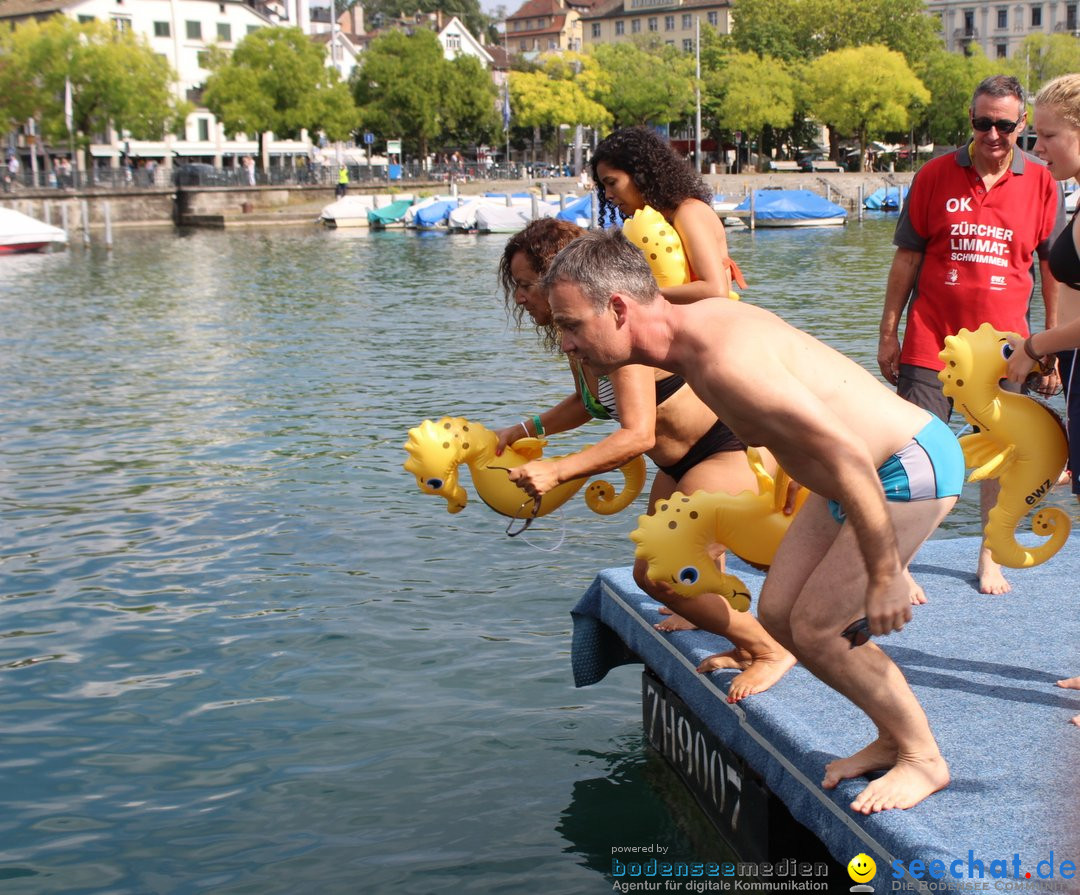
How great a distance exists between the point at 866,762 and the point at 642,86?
326 feet

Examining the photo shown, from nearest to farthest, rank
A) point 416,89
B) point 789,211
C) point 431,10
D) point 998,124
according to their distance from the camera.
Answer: point 998,124 → point 789,211 → point 416,89 → point 431,10

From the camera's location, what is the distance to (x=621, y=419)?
5.28 m

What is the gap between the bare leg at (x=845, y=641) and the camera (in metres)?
4.08

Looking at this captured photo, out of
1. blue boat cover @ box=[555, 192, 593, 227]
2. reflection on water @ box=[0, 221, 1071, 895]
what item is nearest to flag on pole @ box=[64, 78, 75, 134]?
blue boat cover @ box=[555, 192, 593, 227]

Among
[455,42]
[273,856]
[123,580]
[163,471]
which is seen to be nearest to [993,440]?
[273,856]

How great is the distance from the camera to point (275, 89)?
81.5 metres

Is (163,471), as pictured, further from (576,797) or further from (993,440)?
(993,440)

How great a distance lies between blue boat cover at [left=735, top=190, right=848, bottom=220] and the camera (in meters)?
57.9

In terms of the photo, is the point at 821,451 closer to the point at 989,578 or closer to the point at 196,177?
the point at 989,578

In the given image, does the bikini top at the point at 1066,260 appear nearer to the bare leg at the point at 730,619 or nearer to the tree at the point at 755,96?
the bare leg at the point at 730,619

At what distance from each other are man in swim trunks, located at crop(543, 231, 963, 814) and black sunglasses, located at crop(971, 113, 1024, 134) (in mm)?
2493

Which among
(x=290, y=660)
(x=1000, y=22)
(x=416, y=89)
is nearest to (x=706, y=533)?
(x=290, y=660)

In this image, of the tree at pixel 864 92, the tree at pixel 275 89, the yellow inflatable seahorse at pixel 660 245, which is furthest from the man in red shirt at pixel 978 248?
the tree at pixel 864 92

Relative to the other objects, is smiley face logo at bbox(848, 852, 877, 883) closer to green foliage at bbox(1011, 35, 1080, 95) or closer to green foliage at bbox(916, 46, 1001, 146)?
green foliage at bbox(916, 46, 1001, 146)
